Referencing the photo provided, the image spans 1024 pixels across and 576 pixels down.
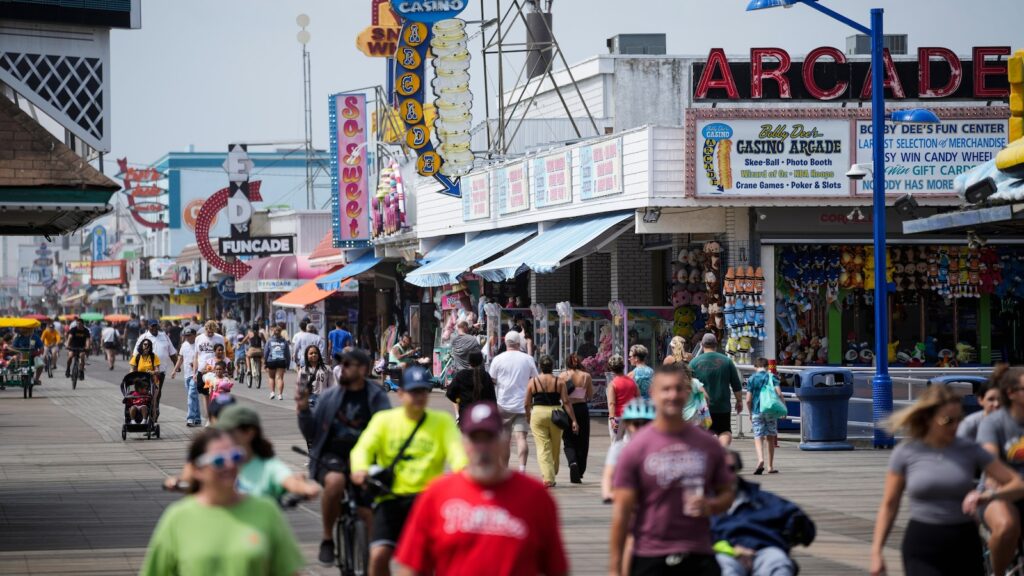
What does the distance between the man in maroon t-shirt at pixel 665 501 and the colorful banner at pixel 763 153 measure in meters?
17.6

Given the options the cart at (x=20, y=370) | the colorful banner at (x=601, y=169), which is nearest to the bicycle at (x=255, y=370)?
the cart at (x=20, y=370)

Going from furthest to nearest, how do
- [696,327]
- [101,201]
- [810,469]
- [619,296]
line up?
[619,296], [696,327], [810,469], [101,201]

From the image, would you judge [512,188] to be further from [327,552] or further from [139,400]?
[327,552]

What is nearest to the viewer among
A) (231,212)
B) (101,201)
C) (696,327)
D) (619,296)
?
(101,201)

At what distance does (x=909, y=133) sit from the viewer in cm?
2514

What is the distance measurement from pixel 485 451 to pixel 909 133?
Result: 794 inches

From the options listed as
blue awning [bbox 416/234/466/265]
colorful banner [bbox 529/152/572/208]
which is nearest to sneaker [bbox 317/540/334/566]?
colorful banner [bbox 529/152/572/208]

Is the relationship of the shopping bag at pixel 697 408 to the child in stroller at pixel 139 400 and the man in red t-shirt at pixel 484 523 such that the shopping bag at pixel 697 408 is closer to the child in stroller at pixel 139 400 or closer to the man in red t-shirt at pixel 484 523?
the man in red t-shirt at pixel 484 523

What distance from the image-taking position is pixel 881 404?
21188 mm

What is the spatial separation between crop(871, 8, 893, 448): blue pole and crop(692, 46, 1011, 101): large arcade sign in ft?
15.8

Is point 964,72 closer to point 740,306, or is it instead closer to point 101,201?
point 740,306

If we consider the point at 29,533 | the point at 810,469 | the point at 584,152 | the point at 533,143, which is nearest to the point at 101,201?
the point at 29,533

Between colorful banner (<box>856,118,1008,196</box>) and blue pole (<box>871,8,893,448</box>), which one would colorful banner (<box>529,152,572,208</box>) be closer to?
colorful banner (<box>856,118,1008,196</box>)

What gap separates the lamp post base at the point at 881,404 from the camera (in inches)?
829
